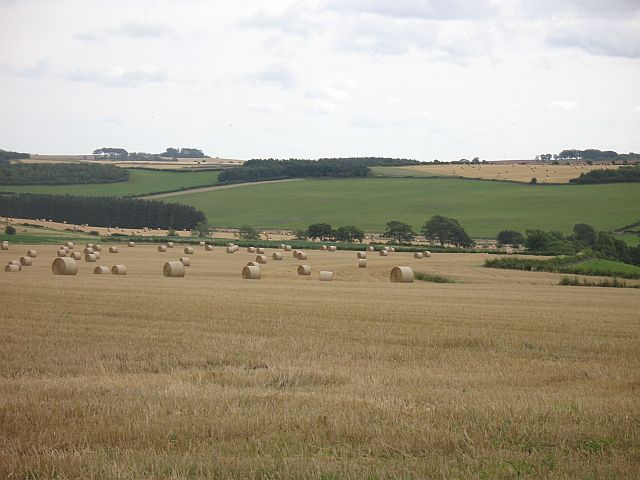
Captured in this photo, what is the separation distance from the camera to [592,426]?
892 cm

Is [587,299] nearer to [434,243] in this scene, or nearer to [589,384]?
[589,384]

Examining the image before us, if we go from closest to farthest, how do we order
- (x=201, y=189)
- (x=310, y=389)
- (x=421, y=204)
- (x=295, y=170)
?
(x=310, y=389) < (x=421, y=204) < (x=201, y=189) < (x=295, y=170)

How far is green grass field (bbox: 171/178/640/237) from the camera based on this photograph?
326ft

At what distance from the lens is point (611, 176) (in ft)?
391

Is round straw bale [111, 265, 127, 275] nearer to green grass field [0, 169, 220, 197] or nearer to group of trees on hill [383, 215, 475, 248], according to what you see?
group of trees on hill [383, 215, 475, 248]

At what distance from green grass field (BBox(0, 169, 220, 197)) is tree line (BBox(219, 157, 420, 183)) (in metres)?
4.14

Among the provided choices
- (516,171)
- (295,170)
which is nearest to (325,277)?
Result: (516,171)

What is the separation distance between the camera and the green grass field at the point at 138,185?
423 feet

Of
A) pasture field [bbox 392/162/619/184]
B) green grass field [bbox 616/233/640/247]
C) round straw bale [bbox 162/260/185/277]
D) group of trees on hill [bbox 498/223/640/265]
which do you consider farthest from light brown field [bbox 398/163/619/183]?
round straw bale [bbox 162/260/185/277]

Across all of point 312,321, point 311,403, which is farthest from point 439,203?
point 311,403

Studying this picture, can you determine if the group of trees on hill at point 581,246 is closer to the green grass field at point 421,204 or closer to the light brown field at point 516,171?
the green grass field at point 421,204

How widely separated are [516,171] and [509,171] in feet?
4.09

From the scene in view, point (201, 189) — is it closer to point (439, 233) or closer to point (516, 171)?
point (516, 171)

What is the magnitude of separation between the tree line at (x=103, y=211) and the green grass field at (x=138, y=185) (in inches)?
615
